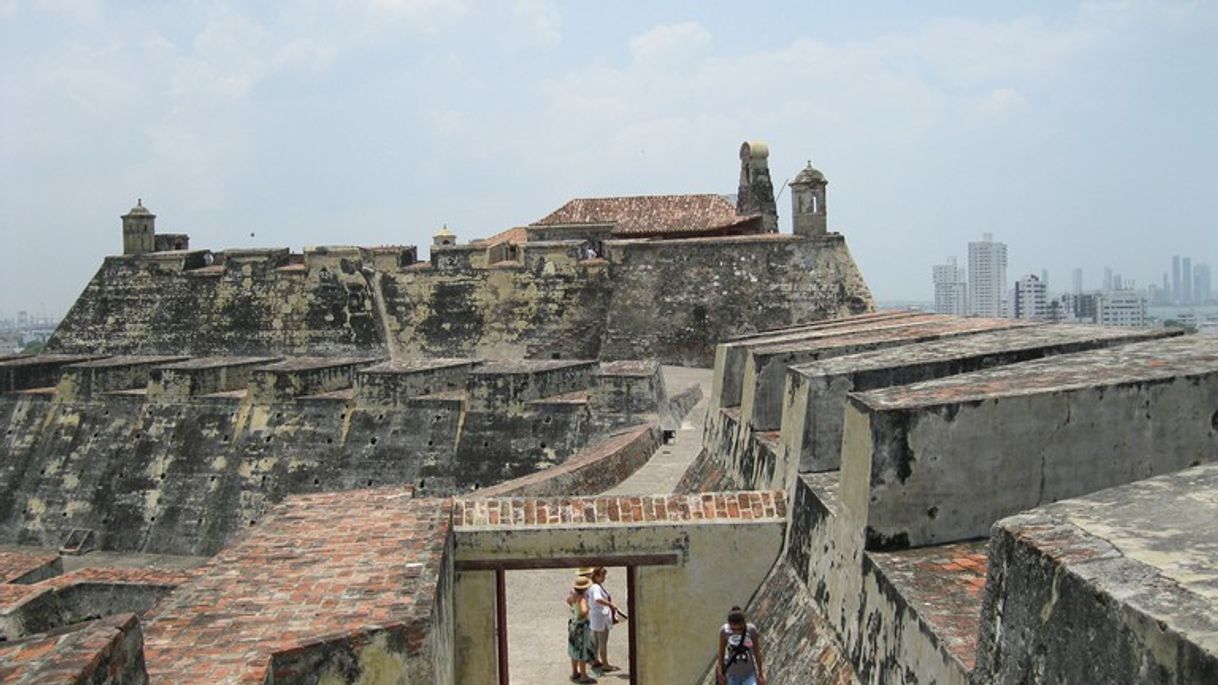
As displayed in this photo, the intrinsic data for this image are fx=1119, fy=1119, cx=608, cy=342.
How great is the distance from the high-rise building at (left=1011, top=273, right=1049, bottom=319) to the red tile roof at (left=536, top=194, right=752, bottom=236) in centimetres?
4203

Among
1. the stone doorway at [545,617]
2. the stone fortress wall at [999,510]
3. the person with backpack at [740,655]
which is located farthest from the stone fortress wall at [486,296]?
the person with backpack at [740,655]

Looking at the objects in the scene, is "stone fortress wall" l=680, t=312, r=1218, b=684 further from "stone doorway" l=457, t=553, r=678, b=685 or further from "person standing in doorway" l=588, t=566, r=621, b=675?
"person standing in doorway" l=588, t=566, r=621, b=675

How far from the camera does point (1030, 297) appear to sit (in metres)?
67.6

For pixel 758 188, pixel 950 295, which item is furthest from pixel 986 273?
pixel 758 188

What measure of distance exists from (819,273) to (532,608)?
1457 centimetres

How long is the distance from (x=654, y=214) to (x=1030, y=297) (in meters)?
45.4

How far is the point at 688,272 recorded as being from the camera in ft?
78.6

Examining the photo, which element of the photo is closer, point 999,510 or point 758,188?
point 999,510

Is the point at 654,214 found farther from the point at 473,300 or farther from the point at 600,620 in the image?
the point at 600,620

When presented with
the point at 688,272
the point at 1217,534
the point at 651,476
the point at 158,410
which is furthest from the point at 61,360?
the point at 1217,534

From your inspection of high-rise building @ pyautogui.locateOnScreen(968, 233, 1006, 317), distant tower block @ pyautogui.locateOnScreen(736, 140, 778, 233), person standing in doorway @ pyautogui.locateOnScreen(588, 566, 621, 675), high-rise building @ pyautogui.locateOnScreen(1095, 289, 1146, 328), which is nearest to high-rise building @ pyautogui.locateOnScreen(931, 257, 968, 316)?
high-rise building @ pyautogui.locateOnScreen(968, 233, 1006, 317)

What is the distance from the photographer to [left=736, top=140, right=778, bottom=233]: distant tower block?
29984 mm

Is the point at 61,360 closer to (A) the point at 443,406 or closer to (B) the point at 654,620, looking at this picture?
(A) the point at 443,406

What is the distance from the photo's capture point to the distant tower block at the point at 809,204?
2323 centimetres
